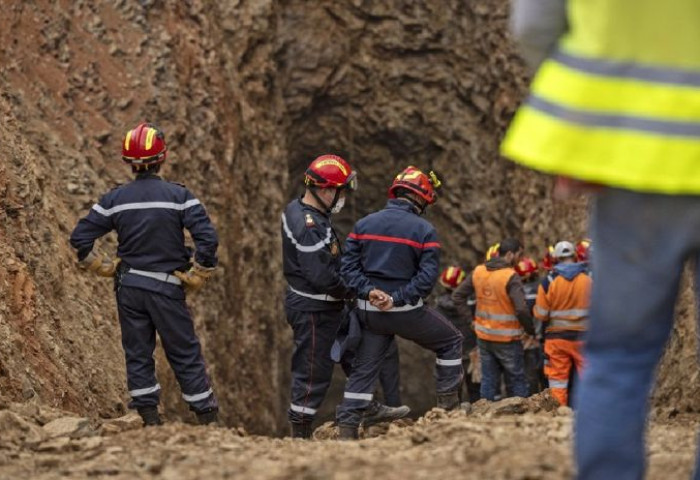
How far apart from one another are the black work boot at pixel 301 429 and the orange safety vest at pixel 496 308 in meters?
3.44

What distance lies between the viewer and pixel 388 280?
27.7 feet

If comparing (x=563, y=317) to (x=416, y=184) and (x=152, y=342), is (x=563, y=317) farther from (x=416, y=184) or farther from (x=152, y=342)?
(x=152, y=342)

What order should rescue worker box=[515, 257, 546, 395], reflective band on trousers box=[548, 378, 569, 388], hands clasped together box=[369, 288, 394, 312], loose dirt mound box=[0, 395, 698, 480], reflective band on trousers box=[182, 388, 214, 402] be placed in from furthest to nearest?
rescue worker box=[515, 257, 546, 395] < reflective band on trousers box=[548, 378, 569, 388] < hands clasped together box=[369, 288, 394, 312] < reflective band on trousers box=[182, 388, 214, 402] < loose dirt mound box=[0, 395, 698, 480]

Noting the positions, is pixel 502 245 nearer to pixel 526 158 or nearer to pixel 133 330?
pixel 133 330

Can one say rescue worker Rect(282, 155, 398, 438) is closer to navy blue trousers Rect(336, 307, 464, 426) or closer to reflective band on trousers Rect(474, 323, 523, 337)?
navy blue trousers Rect(336, 307, 464, 426)

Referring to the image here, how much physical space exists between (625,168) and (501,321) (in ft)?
29.4

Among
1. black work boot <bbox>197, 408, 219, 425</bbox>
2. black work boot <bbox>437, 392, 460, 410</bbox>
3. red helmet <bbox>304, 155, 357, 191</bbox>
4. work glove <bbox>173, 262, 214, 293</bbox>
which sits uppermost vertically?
red helmet <bbox>304, 155, 357, 191</bbox>

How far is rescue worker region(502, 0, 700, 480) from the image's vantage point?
3.06m

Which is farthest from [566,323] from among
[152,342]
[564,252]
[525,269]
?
[152,342]

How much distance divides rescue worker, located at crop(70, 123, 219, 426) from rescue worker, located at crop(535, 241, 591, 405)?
4.31 m

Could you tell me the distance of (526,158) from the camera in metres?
3.15

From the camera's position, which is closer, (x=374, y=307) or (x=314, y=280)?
(x=374, y=307)

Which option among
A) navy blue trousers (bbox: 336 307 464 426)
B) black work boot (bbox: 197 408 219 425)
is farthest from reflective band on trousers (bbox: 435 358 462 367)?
black work boot (bbox: 197 408 219 425)

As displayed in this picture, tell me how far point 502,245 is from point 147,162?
5.48m
